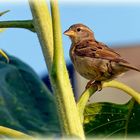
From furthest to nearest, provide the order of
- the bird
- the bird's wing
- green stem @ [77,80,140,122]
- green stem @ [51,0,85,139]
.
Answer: the bird's wing, the bird, green stem @ [77,80,140,122], green stem @ [51,0,85,139]

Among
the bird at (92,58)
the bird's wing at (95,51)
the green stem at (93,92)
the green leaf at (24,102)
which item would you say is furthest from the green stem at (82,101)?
the bird's wing at (95,51)

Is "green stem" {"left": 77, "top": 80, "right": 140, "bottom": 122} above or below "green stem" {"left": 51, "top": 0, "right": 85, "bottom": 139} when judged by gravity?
below

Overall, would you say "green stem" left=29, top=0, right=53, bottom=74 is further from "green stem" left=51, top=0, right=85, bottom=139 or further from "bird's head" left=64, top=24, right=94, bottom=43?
"bird's head" left=64, top=24, right=94, bottom=43

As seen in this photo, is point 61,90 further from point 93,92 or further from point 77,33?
point 77,33

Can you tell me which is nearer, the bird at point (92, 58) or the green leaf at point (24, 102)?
the green leaf at point (24, 102)

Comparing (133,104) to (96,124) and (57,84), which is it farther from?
(57,84)

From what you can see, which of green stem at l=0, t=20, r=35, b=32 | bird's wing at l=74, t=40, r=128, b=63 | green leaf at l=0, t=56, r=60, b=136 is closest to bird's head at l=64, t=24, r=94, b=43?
bird's wing at l=74, t=40, r=128, b=63

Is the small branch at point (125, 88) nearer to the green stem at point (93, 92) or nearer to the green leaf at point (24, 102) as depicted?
the green stem at point (93, 92)

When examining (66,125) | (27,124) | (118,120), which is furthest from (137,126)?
(27,124)
